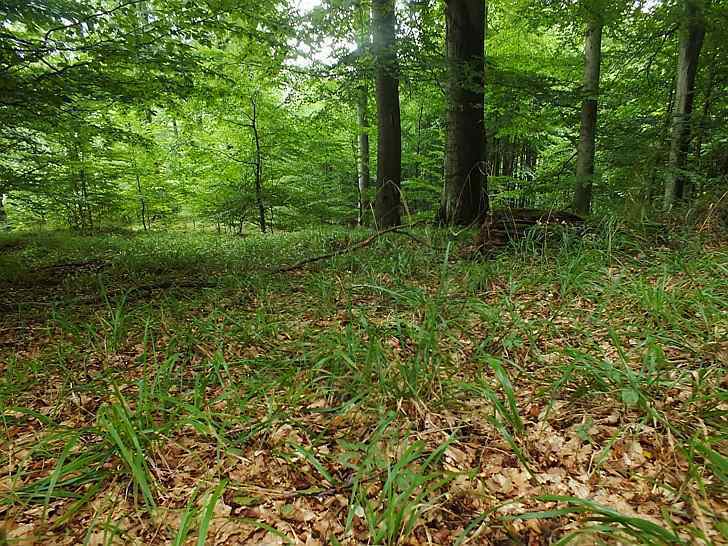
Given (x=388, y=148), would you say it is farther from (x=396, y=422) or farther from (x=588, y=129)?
(x=396, y=422)

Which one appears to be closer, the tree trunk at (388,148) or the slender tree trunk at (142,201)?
the tree trunk at (388,148)

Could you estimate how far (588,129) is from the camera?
652 centimetres

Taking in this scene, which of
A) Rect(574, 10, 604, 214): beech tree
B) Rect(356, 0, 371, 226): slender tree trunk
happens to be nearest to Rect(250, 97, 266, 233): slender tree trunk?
Rect(356, 0, 371, 226): slender tree trunk

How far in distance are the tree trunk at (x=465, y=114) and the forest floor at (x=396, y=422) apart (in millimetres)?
2197

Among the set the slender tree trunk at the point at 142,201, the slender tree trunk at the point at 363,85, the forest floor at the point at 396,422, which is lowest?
the forest floor at the point at 396,422

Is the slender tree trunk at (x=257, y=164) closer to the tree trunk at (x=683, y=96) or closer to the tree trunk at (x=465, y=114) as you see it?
the tree trunk at (x=465, y=114)

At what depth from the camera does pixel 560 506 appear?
3.62ft

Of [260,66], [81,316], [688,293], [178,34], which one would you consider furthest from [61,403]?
[260,66]

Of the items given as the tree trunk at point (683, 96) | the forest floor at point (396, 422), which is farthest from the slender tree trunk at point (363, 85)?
the forest floor at point (396, 422)

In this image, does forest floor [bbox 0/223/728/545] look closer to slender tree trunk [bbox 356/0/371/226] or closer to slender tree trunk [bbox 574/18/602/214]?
slender tree trunk [bbox 574/18/602/214]

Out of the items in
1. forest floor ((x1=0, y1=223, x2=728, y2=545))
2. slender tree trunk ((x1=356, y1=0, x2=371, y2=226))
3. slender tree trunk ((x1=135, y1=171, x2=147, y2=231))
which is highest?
slender tree trunk ((x1=356, y1=0, x2=371, y2=226))

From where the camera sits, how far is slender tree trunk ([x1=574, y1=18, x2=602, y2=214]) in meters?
6.43

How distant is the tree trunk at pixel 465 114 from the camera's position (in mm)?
4473

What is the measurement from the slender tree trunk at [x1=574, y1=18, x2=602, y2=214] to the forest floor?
431 cm
